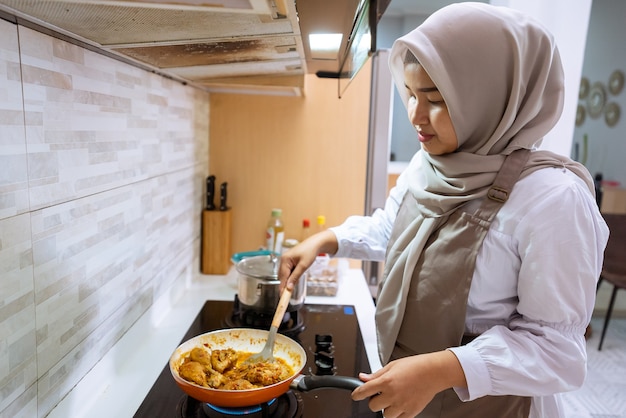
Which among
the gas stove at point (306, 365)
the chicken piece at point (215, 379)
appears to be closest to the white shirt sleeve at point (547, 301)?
the gas stove at point (306, 365)

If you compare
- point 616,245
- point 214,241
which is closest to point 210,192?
point 214,241

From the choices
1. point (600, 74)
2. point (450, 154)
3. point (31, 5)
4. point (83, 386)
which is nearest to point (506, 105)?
point (450, 154)

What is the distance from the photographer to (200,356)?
99 centimetres

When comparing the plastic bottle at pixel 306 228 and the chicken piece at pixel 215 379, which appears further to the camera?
the plastic bottle at pixel 306 228

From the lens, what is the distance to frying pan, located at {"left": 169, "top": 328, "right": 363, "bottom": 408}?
2.71 feet

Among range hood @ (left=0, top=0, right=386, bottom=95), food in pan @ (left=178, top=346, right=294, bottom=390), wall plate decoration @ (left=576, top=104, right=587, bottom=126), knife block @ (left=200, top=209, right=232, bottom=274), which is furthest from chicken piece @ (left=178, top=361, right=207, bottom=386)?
wall plate decoration @ (left=576, top=104, right=587, bottom=126)

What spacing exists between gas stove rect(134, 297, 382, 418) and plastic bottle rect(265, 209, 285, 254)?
0.41 metres

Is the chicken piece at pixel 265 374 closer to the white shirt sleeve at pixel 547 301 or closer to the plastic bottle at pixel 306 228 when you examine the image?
the white shirt sleeve at pixel 547 301

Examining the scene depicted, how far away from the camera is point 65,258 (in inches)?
32.5

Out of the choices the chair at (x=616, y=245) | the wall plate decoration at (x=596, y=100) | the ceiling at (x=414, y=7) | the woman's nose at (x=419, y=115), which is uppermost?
the ceiling at (x=414, y=7)

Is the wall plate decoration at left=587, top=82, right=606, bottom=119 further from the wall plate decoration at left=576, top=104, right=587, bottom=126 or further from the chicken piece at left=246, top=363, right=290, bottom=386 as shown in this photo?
the chicken piece at left=246, top=363, right=290, bottom=386

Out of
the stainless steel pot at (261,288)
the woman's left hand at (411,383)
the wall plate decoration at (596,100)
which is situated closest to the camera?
the woman's left hand at (411,383)

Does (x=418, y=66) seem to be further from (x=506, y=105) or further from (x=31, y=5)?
(x=31, y=5)

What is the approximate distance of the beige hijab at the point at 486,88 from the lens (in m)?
0.79
